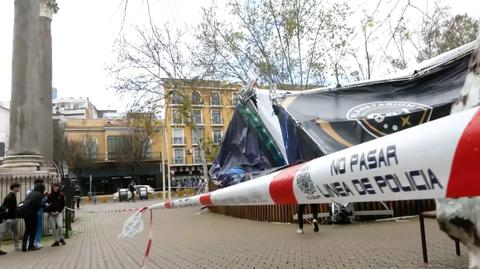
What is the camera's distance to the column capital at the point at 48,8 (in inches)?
789

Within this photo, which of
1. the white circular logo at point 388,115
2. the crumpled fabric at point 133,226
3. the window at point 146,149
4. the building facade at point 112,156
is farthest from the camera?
the window at point 146,149

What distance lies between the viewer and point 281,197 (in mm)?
4016

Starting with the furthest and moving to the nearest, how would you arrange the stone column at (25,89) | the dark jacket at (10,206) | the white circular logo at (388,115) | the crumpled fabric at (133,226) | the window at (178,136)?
the window at (178,136) → the stone column at (25,89) → the dark jacket at (10,206) → the white circular logo at (388,115) → the crumpled fabric at (133,226)

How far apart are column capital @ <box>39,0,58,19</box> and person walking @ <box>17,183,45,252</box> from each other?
1048 centimetres

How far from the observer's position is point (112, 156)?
66875 mm

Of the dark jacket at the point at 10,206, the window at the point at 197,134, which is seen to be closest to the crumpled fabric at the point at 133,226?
the dark jacket at the point at 10,206

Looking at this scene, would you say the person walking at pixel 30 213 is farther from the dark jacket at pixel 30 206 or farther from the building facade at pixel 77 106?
the building facade at pixel 77 106

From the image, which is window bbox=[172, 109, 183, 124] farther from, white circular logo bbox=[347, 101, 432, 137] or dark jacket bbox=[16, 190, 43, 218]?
white circular logo bbox=[347, 101, 432, 137]

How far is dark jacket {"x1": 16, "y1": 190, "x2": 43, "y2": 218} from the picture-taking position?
11.8m

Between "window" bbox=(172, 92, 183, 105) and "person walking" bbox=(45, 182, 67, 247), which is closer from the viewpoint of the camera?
"person walking" bbox=(45, 182, 67, 247)

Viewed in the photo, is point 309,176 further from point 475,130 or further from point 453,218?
point 475,130

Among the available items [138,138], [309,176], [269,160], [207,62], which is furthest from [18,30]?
[138,138]

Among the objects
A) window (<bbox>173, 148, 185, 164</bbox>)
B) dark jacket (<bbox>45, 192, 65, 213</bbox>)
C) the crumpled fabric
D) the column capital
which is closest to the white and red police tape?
the crumpled fabric

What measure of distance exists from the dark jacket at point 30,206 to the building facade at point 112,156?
51145 millimetres
